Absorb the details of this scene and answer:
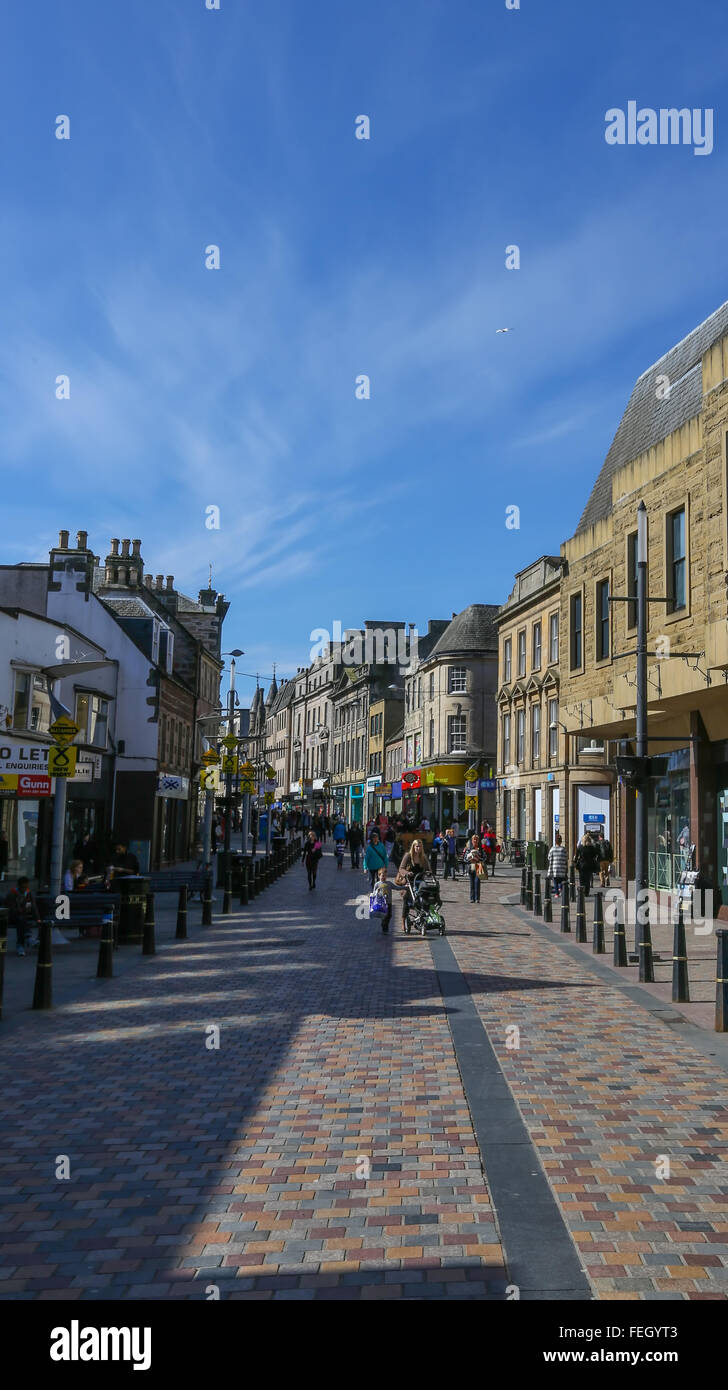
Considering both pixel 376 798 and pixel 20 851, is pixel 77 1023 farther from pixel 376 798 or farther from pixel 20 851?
pixel 376 798

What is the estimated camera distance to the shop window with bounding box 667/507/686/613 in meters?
21.7

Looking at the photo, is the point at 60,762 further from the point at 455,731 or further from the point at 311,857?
the point at 455,731

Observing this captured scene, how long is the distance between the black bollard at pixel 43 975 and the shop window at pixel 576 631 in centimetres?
2175

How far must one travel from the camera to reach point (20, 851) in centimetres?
2320

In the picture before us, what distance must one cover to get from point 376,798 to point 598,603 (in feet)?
178

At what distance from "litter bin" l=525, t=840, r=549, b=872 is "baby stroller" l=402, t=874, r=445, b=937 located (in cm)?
1747

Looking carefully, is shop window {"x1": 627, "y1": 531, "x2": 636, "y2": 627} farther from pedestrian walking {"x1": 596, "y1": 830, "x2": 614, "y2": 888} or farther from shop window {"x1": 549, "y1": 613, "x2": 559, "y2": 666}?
shop window {"x1": 549, "y1": 613, "x2": 559, "y2": 666}

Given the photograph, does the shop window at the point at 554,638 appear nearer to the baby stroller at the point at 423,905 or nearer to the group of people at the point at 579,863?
the group of people at the point at 579,863

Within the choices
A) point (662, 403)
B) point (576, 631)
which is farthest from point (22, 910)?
point (662, 403)

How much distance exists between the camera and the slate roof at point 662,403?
2509 centimetres

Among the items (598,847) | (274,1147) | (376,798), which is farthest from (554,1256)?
(376,798)

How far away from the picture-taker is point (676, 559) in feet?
72.5

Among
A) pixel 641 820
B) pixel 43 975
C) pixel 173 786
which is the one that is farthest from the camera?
pixel 173 786

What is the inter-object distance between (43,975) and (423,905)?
27.6 ft
